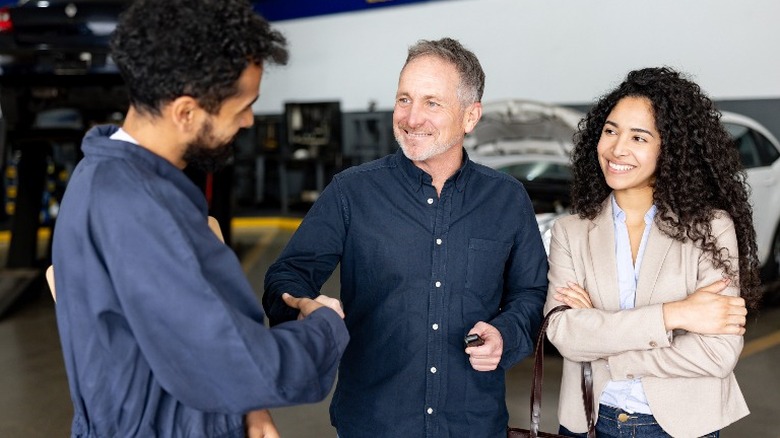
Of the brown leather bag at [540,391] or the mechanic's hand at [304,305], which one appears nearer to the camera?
the mechanic's hand at [304,305]

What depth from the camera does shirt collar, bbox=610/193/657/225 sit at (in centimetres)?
181

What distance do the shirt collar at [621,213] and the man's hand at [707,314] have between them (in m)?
0.25

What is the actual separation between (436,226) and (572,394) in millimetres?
490

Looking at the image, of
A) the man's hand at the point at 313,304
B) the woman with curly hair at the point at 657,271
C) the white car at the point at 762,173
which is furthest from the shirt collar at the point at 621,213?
the white car at the point at 762,173

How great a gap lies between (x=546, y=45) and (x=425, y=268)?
6185 millimetres

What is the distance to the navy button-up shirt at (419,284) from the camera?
5.68 feet

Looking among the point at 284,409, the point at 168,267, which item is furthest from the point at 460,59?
the point at 284,409

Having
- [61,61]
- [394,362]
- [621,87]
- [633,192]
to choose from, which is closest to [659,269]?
[633,192]

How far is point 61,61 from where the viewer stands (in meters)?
5.54

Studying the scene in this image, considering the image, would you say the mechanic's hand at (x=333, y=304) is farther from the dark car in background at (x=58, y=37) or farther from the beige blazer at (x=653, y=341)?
the dark car in background at (x=58, y=37)

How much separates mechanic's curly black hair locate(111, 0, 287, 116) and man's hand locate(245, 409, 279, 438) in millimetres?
520

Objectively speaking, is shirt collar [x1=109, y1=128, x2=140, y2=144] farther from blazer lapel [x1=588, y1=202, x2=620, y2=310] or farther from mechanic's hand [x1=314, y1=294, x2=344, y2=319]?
blazer lapel [x1=588, y1=202, x2=620, y2=310]

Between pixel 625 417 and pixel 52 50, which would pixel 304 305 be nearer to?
pixel 625 417

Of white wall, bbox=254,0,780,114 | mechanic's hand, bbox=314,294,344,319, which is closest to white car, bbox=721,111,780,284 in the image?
white wall, bbox=254,0,780,114
